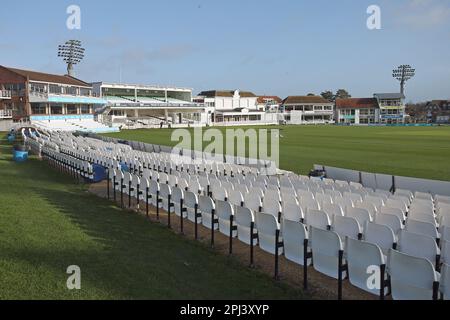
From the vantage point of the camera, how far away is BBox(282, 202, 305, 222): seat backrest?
6.24 metres

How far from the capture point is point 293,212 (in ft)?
20.7

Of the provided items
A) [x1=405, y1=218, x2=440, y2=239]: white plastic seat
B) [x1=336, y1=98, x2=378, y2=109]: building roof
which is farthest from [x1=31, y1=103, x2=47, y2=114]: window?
[x1=336, y1=98, x2=378, y2=109]: building roof

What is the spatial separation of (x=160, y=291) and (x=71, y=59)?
81616mm

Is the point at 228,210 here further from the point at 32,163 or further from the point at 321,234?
the point at 32,163

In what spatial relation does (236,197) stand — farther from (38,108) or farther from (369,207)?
(38,108)

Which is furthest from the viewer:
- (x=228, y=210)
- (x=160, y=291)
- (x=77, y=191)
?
(x=77, y=191)

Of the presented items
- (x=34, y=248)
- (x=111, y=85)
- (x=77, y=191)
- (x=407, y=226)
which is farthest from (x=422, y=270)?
(x=111, y=85)

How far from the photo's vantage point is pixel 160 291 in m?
4.40

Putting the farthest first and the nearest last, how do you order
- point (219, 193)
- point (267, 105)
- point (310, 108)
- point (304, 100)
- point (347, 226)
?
point (267, 105) → point (304, 100) → point (310, 108) → point (219, 193) → point (347, 226)

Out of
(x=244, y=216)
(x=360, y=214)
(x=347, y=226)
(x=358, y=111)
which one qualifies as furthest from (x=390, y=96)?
(x=347, y=226)

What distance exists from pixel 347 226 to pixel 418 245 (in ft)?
3.18

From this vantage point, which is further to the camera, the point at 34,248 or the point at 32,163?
the point at 32,163

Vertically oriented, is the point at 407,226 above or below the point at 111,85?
below

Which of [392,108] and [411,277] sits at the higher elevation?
[392,108]
